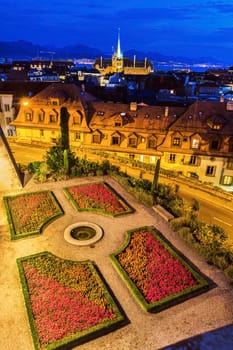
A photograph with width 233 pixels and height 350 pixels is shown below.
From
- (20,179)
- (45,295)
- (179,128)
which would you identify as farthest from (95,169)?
(45,295)

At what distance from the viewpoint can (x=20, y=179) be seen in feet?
105

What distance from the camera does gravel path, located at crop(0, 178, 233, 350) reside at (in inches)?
610

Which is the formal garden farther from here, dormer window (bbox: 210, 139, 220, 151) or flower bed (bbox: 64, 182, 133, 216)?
dormer window (bbox: 210, 139, 220, 151)

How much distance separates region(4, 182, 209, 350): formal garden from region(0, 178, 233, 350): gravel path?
18.9 inches

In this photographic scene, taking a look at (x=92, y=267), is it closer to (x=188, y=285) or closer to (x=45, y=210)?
(x=188, y=285)

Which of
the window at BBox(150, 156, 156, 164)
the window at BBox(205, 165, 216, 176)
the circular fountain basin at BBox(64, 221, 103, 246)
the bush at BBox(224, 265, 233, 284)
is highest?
the window at BBox(150, 156, 156, 164)

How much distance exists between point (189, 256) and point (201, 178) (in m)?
25.3

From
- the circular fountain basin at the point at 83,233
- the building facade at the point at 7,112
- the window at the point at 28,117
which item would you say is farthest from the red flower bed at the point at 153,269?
the building facade at the point at 7,112

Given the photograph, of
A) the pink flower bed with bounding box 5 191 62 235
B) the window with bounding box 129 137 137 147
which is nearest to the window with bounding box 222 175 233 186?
the window with bounding box 129 137 137 147

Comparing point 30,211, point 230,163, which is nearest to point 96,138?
point 230,163

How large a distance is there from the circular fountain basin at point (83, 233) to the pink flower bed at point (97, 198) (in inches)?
112

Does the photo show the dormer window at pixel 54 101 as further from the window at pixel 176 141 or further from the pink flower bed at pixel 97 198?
the pink flower bed at pixel 97 198

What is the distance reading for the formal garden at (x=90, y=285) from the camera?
1599 centimetres

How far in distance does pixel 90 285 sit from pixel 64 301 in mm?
2036
